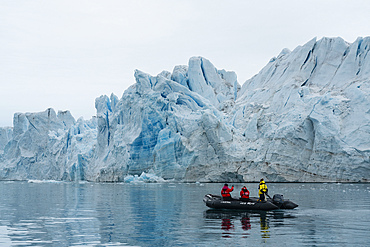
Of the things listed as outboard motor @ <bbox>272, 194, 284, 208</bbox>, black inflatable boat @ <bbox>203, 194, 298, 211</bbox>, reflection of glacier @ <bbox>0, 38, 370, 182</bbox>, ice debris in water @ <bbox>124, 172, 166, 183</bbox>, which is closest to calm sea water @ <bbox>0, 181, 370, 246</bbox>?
black inflatable boat @ <bbox>203, 194, 298, 211</bbox>

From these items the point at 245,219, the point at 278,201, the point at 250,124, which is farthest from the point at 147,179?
the point at 245,219

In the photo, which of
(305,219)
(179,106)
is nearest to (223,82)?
(179,106)

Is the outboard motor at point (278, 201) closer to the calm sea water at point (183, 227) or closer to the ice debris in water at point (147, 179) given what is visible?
the calm sea water at point (183, 227)

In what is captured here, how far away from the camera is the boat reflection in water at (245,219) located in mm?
11927

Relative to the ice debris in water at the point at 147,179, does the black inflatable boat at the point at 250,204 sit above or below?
below

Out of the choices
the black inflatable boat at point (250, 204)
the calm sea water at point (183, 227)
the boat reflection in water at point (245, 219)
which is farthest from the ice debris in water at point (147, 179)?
the boat reflection in water at point (245, 219)

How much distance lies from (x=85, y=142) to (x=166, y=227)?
4948 cm

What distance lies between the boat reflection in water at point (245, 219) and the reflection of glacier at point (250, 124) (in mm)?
25613

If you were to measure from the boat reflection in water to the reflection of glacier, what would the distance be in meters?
25.6

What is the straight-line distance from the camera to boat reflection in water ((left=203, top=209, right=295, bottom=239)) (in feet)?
39.1

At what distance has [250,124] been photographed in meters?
46.2

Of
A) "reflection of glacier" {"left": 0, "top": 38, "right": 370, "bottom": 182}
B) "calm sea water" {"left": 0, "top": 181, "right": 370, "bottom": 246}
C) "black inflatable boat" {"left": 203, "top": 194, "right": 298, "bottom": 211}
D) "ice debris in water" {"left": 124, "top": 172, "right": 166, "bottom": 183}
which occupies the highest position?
"reflection of glacier" {"left": 0, "top": 38, "right": 370, "bottom": 182}

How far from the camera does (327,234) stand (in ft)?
37.0

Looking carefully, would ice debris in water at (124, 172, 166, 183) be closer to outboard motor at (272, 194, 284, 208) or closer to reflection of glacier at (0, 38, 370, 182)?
reflection of glacier at (0, 38, 370, 182)
